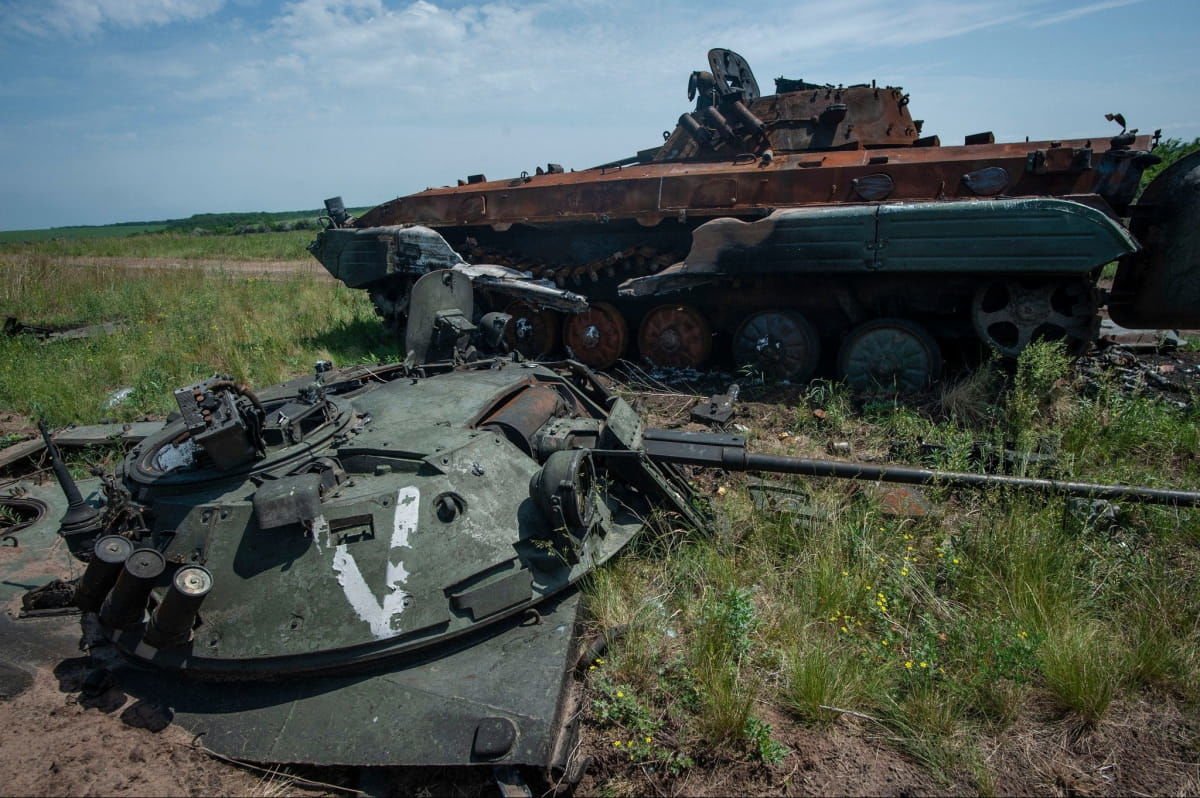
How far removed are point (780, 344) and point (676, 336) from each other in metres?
1.31

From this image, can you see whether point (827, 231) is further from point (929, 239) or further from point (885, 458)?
point (885, 458)

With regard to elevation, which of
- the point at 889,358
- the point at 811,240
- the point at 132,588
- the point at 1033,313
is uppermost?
the point at 811,240

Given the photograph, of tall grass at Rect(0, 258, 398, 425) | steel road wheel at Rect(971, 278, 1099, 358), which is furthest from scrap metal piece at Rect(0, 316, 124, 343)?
steel road wheel at Rect(971, 278, 1099, 358)

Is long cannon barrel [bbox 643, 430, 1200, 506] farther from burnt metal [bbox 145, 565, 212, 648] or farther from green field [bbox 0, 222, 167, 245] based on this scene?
green field [bbox 0, 222, 167, 245]

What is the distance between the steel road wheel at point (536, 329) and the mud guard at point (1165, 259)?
19.9 ft

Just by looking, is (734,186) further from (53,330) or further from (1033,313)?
(53,330)

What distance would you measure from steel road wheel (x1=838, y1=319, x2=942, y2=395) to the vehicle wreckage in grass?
3.53 metres

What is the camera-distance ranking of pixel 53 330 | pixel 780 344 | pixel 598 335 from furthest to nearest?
pixel 53 330, pixel 598 335, pixel 780 344

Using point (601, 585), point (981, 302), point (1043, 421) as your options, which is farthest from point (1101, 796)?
point (981, 302)

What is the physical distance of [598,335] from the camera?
29.6ft

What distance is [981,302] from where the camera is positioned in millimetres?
6770

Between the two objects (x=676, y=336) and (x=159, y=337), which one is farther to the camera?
(x=159, y=337)

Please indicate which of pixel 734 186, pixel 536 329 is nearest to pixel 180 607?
pixel 734 186

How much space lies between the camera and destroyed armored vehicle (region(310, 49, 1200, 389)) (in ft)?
21.0
